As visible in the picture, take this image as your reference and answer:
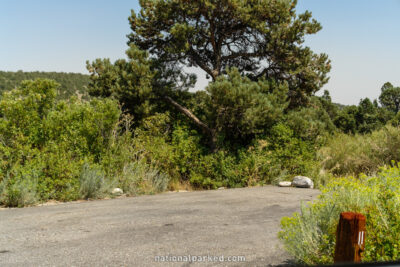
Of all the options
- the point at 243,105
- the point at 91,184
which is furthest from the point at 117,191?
the point at 243,105

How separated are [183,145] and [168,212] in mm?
4740

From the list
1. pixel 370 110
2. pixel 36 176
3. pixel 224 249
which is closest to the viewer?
pixel 224 249

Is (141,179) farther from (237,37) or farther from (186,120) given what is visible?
(237,37)

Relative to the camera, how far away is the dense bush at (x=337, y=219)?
9.62 ft

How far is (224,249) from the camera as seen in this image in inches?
151

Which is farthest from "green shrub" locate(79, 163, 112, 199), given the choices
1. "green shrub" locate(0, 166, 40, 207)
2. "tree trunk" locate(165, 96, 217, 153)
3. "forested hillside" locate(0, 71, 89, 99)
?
"forested hillside" locate(0, 71, 89, 99)

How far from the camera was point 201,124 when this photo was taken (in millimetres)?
11172

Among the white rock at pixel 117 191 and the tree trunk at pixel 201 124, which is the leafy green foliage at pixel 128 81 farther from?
the white rock at pixel 117 191

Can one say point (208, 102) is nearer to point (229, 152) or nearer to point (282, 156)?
point (229, 152)

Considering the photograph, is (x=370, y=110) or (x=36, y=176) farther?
(x=370, y=110)

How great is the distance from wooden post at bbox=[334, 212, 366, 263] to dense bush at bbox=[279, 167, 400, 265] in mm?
199

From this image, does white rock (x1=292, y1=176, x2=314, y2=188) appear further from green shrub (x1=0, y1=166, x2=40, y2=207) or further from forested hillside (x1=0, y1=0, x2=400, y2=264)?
green shrub (x1=0, y1=166, x2=40, y2=207)

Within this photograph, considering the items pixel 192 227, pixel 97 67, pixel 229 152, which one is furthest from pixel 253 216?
pixel 97 67

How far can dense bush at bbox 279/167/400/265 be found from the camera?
9.62ft
